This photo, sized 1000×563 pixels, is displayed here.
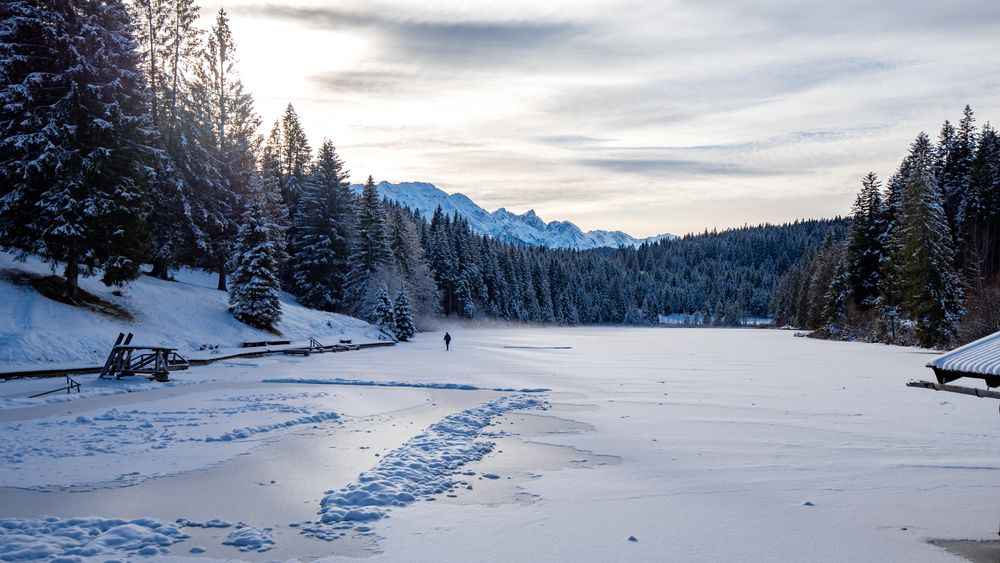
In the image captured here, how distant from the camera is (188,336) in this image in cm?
3011

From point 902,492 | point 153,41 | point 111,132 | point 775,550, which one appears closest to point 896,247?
point 902,492

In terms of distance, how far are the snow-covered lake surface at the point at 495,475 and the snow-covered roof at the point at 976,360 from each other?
203 centimetres

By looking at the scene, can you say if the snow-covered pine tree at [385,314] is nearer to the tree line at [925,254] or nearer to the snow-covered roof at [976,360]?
the tree line at [925,254]

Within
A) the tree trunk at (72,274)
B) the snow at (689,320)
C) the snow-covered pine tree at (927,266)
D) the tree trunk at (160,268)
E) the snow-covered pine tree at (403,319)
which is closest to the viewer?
the tree trunk at (72,274)

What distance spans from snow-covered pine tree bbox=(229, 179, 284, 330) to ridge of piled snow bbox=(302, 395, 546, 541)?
24.9 m

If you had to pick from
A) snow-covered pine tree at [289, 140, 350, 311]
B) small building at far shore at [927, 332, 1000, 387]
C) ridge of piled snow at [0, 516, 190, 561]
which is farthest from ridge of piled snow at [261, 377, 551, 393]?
snow-covered pine tree at [289, 140, 350, 311]

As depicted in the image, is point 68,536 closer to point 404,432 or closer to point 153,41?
point 404,432

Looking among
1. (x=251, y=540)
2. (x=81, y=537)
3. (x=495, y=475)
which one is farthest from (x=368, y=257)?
(x=251, y=540)

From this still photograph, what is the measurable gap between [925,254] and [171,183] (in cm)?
4846

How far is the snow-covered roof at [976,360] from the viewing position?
6562mm

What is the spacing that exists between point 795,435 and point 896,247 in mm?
42699

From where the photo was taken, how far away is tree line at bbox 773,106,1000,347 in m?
39.5

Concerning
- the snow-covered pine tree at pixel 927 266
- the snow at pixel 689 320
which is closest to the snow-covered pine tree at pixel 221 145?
the snow-covered pine tree at pixel 927 266

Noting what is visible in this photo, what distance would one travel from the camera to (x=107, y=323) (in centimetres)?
2561
